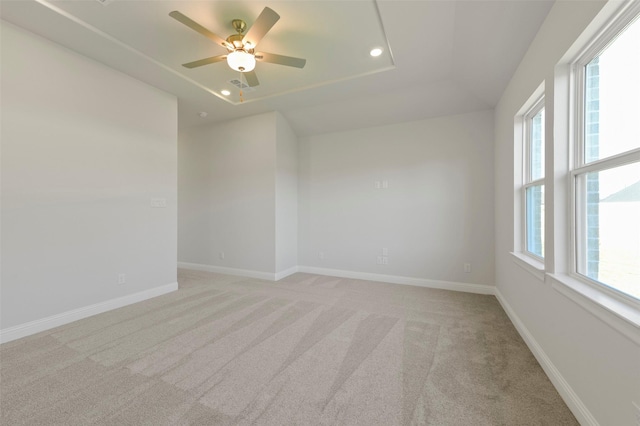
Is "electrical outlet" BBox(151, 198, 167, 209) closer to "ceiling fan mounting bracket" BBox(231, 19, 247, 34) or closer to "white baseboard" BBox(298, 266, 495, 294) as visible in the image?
"ceiling fan mounting bracket" BBox(231, 19, 247, 34)

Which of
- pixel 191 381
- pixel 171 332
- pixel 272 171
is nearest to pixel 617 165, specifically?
pixel 191 381

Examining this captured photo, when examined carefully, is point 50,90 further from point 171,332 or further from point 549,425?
point 549,425

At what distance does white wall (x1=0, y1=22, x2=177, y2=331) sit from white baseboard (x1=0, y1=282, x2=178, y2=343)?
4cm

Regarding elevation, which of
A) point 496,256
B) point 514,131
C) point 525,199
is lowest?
point 496,256

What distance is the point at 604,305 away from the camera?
3.91 feet

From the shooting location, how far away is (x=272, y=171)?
426cm

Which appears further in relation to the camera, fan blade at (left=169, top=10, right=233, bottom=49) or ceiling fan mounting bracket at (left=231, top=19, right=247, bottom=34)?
ceiling fan mounting bracket at (left=231, top=19, right=247, bottom=34)

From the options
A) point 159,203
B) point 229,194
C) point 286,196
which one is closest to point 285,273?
point 286,196

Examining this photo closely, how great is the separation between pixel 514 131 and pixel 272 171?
10.8 ft

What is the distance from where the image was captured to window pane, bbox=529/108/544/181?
91.9 inches

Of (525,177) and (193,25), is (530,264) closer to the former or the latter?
(525,177)

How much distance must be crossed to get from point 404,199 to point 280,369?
3.12 m

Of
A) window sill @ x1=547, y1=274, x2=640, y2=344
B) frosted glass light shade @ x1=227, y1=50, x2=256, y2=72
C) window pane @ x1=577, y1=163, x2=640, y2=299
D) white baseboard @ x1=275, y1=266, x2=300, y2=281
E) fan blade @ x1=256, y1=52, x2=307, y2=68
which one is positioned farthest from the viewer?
white baseboard @ x1=275, y1=266, x2=300, y2=281

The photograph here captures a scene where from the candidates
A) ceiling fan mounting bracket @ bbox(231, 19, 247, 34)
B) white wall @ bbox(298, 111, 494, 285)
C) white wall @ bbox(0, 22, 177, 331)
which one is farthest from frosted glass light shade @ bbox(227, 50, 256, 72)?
white wall @ bbox(298, 111, 494, 285)
